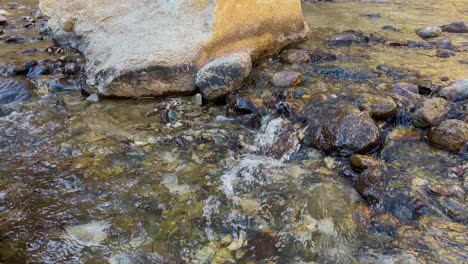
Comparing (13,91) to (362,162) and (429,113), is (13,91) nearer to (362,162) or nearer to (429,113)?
(362,162)

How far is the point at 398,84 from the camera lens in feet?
16.9

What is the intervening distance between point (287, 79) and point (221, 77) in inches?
37.3

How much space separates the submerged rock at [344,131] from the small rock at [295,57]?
6.09ft

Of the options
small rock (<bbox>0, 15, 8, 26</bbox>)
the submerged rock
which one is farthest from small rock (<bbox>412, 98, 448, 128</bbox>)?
small rock (<bbox>0, 15, 8, 26</bbox>)

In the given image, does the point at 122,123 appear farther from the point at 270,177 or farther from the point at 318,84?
the point at 318,84

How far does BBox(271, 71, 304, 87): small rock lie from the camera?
5.39 meters

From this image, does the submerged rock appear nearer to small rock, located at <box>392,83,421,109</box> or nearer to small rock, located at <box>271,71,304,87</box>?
small rock, located at <box>392,83,421,109</box>

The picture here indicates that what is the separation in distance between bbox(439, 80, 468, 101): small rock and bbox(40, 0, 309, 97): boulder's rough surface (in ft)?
9.49

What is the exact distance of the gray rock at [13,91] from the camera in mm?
5230

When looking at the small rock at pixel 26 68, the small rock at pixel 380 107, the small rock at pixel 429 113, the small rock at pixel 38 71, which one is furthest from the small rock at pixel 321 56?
the small rock at pixel 26 68

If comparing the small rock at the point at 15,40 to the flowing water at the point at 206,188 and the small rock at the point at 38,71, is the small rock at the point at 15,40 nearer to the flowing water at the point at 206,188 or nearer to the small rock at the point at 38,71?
the small rock at the point at 38,71

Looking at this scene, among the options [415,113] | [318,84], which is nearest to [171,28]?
[318,84]

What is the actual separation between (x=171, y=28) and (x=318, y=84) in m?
2.41

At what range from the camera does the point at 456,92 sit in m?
4.75
